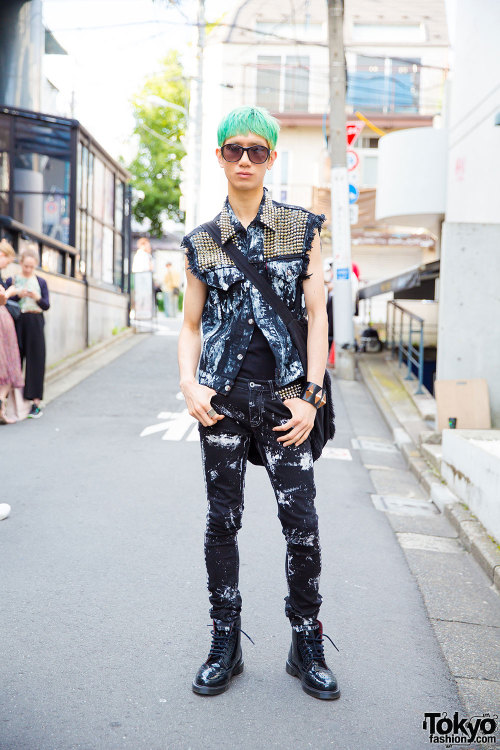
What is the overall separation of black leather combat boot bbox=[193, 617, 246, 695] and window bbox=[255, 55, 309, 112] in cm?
2981

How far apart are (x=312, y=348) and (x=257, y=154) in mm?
702

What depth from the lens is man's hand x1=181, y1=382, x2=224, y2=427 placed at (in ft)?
8.86

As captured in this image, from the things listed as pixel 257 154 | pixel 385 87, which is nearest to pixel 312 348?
pixel 257 154

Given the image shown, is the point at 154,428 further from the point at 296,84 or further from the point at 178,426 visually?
the point at 296,84

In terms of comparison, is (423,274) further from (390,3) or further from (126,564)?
(390,3)

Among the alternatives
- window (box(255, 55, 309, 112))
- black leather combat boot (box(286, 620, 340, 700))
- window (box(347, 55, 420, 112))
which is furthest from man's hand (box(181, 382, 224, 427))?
window (box(347, 55, 420, 112))

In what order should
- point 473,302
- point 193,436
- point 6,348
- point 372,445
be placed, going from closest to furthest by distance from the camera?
point 473,302 → point 193,436 → point 6,348 → point 372,445

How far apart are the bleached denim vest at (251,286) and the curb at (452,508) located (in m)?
2.29

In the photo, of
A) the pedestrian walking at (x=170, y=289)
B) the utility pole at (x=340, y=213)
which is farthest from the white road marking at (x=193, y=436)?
the pedestrian walking at (x=170, y=289)

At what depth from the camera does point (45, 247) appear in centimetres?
1319

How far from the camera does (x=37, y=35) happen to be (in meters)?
17.2

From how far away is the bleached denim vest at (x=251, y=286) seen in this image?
2738 millimetres

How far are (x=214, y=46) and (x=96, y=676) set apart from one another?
31149mm

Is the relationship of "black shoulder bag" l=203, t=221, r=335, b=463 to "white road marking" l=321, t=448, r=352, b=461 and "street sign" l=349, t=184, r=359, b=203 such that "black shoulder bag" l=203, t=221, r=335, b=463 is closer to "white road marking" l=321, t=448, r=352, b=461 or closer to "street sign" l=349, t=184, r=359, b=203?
"white road marking" l=321, t=448, r=352, b=461
